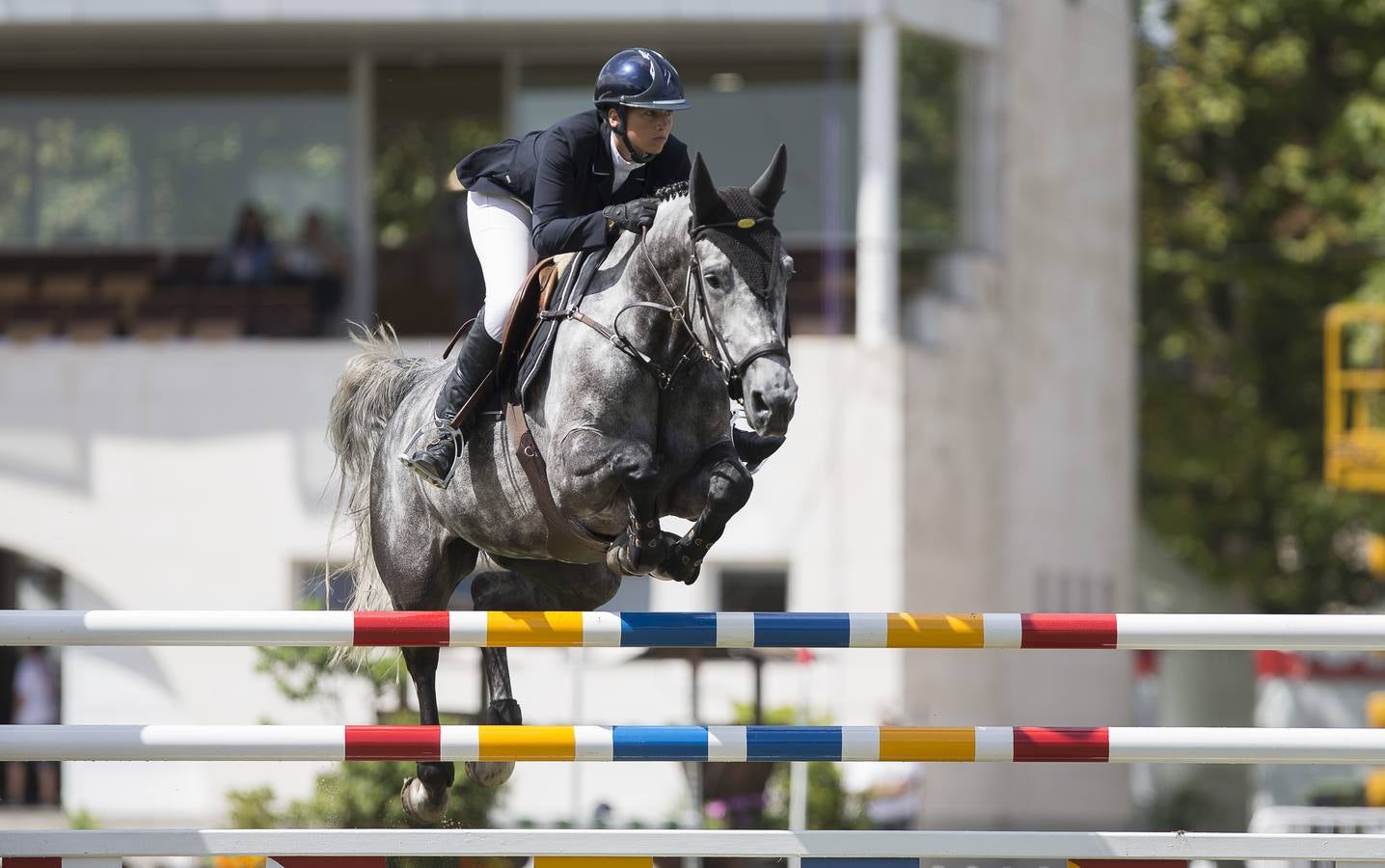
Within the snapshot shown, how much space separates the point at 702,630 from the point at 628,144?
5.69 feet

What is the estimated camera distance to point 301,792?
547 inches

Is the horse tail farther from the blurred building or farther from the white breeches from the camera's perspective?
the blurred building

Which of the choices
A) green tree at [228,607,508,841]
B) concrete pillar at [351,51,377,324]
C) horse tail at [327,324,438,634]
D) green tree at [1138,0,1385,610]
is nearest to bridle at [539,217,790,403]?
horse tail at [327,324,438,634]

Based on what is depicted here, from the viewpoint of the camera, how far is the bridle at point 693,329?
5.45 m

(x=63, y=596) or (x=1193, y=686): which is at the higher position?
(x=63, y=596)

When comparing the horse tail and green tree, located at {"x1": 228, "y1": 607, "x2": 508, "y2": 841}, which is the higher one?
the horse tail

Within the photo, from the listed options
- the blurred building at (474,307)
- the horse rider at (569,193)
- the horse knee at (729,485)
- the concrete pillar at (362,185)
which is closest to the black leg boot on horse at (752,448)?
the horse rider at (569,193)

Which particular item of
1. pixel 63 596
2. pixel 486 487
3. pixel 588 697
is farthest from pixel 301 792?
pixel 486 487

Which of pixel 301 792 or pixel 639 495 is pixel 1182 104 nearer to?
pixel 301 792

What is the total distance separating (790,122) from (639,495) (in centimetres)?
1405

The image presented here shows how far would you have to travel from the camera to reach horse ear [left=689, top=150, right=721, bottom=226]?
557 cm

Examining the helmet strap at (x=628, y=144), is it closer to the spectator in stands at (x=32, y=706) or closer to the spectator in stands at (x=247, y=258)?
the spectator in stands at (x=32, y=706)

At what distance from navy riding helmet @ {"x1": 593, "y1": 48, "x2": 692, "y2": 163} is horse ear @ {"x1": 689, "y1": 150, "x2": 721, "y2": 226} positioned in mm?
469

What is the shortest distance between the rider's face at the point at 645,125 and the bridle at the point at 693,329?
1.07 ft
